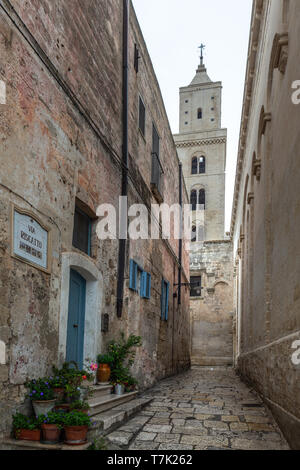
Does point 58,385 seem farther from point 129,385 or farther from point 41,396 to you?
point 129,385

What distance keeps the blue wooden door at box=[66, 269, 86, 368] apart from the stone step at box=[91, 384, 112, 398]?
418 mm

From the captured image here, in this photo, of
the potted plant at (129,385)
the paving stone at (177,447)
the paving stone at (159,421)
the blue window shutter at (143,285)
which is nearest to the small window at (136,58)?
the blue window shutter at (143,285)

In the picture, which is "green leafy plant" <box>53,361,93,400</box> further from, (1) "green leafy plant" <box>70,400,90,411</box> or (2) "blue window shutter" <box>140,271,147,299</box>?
(2) "blue window shutter" <box>140,271,147,299</box>

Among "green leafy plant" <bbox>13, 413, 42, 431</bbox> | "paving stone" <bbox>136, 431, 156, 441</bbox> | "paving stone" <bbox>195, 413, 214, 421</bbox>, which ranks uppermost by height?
"green leafy plant" <bbox>13, 413, 42, 431</bbox>

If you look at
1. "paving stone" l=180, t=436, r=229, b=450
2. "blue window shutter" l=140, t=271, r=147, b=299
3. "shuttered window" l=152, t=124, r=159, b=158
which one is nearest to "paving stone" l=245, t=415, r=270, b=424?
"paving stone" l=180, t=436, r=229, b=450

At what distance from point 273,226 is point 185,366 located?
11.5 m

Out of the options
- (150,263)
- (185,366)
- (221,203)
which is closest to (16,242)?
(150,263)

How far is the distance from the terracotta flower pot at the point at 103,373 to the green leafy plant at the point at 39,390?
2098mm

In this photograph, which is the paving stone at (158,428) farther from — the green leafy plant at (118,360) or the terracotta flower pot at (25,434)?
the terracotta flower pot at (25,434)

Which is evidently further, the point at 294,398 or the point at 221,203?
the point at 221,203

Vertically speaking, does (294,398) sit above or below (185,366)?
above

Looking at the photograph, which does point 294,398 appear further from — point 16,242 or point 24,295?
point 16,242

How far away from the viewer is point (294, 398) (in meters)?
4.35

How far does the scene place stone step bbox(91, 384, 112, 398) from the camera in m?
5.85
